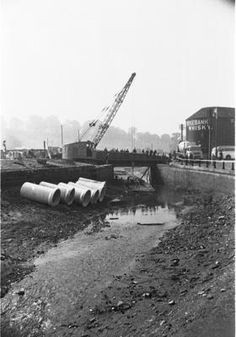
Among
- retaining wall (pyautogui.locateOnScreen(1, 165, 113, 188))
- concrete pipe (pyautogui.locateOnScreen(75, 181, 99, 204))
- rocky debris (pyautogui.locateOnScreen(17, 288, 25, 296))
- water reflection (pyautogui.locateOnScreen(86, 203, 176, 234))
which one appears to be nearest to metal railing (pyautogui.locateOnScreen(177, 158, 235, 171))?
water reflection (pyautogui.locateOnScreen(86, 203, 176, 234))

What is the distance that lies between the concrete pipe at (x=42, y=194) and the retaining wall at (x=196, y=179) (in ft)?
15.4

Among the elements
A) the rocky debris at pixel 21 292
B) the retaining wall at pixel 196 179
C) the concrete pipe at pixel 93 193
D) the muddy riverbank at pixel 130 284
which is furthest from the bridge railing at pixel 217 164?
the rocky debris at pixel 21 292

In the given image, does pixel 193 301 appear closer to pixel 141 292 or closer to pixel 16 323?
pixel 141 292

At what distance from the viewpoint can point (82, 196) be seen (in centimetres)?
859

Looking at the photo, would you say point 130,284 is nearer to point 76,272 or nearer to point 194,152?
point 76,272

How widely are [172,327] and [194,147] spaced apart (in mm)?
14758

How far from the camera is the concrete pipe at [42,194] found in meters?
7.63

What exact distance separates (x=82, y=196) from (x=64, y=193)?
52 centimetres

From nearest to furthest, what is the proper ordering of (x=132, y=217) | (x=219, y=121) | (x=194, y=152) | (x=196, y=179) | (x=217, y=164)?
(x=219, y=121)
(x=132, y=217)
(x=217, y=164)
(x=196, y=179)
(x=194, y=152)

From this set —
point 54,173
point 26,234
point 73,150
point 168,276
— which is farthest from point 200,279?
point 73,150

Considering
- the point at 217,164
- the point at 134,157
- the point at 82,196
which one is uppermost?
the point at 134,157

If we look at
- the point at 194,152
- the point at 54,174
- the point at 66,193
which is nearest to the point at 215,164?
the point at 194,152

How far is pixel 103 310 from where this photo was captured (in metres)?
3.31

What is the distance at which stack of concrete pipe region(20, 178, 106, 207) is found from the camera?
773 centimetres
